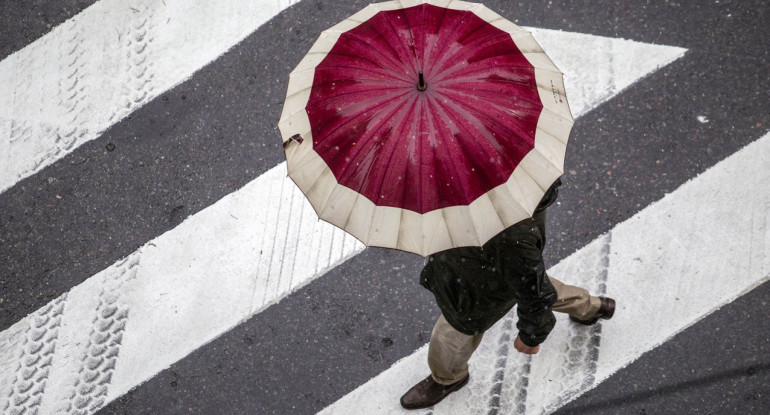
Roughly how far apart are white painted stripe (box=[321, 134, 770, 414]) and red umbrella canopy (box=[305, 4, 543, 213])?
5.84 ft

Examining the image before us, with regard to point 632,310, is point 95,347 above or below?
above

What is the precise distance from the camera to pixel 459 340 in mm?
3289

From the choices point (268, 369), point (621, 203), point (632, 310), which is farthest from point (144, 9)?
point (632, 310)

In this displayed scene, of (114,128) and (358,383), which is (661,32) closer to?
(358,383)

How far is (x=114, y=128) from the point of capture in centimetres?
455

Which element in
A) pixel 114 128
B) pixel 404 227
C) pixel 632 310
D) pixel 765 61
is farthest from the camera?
pixel 114 128

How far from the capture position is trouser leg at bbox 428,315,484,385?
328 cm

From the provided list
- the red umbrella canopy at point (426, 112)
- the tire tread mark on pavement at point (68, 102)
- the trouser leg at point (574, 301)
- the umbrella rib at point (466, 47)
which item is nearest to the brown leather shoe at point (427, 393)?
the trouser leg at point (574, 301)

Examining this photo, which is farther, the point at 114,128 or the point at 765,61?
the point at 114,128

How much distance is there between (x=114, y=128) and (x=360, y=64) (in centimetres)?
262

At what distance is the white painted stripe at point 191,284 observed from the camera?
4.14 m

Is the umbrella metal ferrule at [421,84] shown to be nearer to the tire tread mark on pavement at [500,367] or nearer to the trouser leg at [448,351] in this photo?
the trouser leg at [448,351]

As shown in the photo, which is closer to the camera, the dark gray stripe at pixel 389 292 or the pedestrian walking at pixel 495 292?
the pedestrian walking at pixel 495 292

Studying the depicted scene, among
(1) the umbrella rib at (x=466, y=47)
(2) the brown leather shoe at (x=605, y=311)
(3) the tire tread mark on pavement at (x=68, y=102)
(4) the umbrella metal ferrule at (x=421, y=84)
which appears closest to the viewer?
(4) the umbrella metal ferrule at (x=421, y=84)
